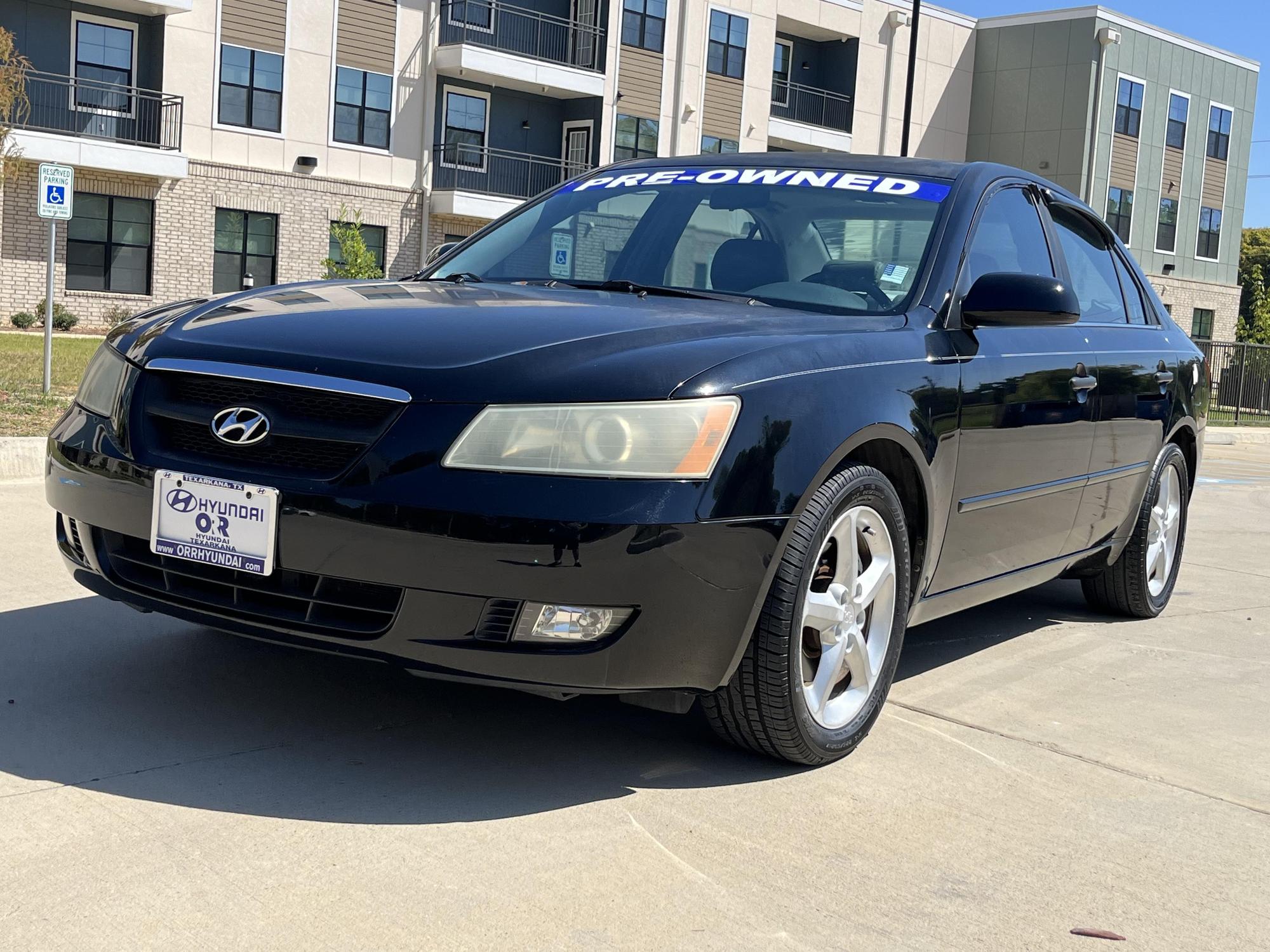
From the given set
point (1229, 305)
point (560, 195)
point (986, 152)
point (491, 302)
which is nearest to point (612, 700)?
point (491, 302)

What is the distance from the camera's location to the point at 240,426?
9.98ft

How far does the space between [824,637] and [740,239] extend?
1.36 metres

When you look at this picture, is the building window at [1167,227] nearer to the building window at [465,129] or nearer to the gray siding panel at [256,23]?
the building window at [465,129]

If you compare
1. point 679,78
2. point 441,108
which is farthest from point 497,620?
point 679,78

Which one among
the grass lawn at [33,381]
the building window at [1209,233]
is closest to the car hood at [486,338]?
the grass lawn at [33,381]

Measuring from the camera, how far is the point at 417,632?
9.60ft

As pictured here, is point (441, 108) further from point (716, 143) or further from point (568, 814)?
point (568, 814)

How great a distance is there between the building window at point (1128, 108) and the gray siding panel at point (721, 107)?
1245 centimetres

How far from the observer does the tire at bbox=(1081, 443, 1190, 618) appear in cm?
552

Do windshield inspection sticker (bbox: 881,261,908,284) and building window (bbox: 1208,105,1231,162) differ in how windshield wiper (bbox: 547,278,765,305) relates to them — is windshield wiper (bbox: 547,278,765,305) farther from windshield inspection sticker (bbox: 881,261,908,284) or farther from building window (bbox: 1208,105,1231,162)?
building window (bbox: 1208,105,1231,162)

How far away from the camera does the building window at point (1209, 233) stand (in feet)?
151

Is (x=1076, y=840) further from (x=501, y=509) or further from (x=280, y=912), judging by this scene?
(x=280, y=912)

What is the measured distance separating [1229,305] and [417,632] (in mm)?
49148

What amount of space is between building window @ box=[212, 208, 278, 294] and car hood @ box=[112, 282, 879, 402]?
26.2 m
